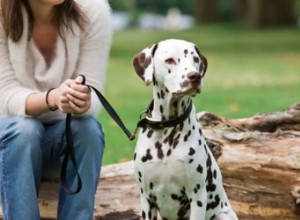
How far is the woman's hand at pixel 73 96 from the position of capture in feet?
15.6

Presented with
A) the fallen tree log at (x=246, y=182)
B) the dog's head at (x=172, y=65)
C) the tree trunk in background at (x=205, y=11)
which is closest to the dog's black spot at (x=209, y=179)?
the dog's head at (x=172, y=65)

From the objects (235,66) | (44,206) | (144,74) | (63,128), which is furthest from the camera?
(235,66)

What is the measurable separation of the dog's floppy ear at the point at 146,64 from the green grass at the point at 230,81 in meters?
4.11

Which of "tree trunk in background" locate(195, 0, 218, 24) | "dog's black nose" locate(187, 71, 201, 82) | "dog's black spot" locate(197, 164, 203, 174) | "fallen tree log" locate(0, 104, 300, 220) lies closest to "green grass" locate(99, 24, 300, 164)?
"fallen tree log" locate(0, 104, 300, 220)

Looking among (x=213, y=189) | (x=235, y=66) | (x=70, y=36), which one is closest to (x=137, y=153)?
(x=213, y=189)

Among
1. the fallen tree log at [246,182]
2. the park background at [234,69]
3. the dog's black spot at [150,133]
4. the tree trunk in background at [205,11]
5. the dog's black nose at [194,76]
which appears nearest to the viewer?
the dog's black nose at [194,76]

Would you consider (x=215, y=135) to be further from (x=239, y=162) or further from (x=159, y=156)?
(x=159, y=156)

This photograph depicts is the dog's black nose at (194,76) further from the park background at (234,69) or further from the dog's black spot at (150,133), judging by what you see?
the park background at (234,69)

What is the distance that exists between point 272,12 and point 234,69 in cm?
1483

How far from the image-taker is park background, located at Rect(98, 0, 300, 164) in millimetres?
12016

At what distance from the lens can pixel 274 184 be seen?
224 inches

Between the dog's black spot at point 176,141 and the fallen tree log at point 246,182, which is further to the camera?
the fallen tree log at point 246,182

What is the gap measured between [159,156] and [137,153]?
5.5 inches

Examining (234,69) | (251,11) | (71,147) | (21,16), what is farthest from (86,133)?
(251,11)
